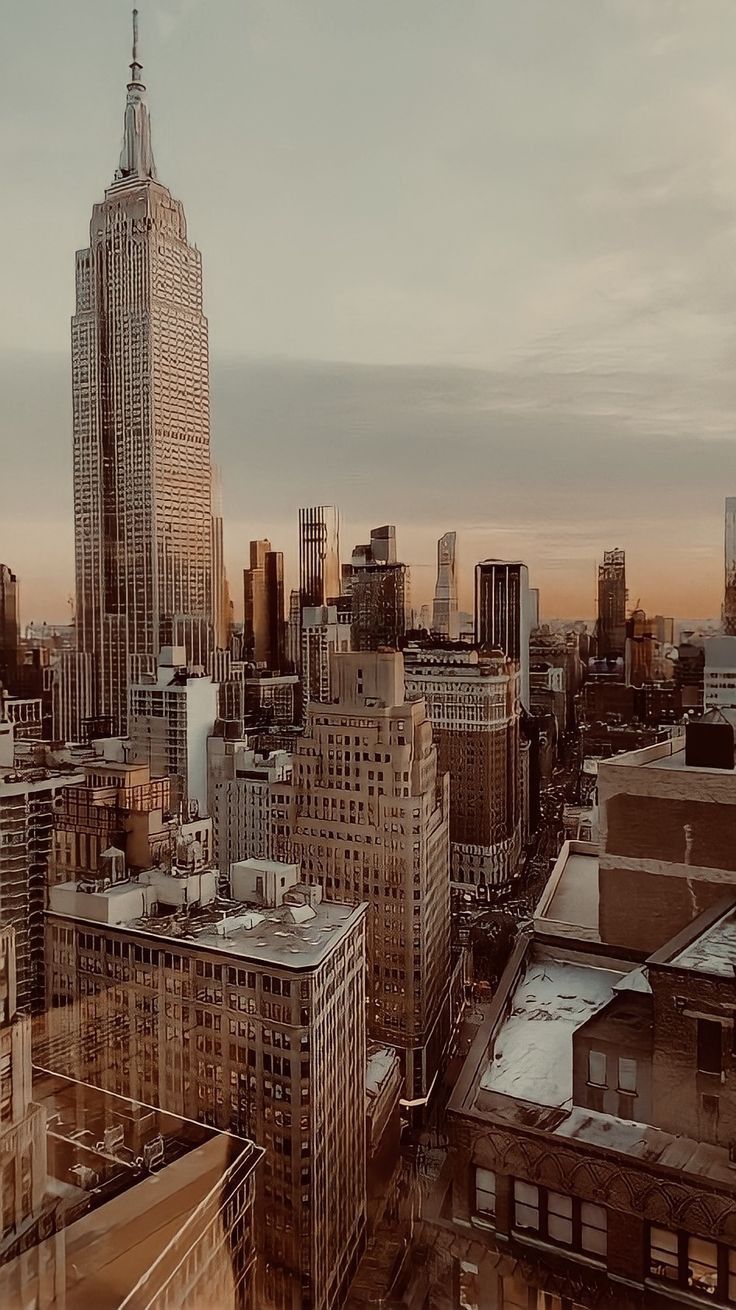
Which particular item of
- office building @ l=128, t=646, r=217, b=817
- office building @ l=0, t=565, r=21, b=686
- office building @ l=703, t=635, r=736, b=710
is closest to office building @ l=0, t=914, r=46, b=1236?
office building @ l=128, t=646, r=217, b=817

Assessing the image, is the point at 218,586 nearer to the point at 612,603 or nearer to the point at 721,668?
the point at 612,603

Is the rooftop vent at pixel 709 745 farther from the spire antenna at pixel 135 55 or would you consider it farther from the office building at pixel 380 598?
the spire antenna at pixel 135 55

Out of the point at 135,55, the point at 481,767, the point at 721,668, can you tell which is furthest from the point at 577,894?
the point at 135,55

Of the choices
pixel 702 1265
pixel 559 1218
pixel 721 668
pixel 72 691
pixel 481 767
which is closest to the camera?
pixel 702 1265

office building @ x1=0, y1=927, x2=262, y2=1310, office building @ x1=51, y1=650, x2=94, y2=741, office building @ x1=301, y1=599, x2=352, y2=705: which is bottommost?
office building @ x1=0, y1=927, x2=262, y2=1310

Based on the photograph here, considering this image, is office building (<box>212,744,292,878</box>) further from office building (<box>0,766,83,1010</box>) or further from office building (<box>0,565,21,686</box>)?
office building (<box>0,565,21,686</box>)

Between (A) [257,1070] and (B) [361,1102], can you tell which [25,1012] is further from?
(B) [361,1102]
